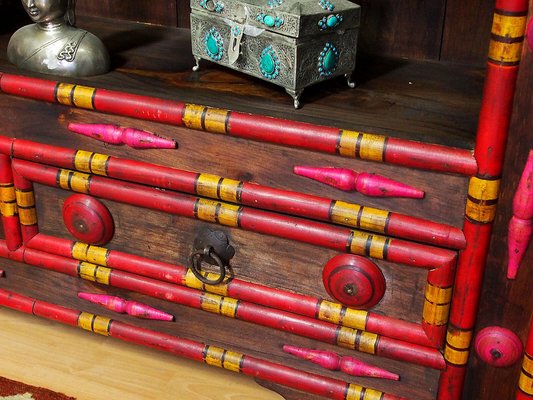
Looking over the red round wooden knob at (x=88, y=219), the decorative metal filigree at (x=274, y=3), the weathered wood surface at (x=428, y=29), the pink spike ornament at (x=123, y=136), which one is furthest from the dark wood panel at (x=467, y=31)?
the red round wooden knob at (x=88, y=219)

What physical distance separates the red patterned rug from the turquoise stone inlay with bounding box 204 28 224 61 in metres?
0.79

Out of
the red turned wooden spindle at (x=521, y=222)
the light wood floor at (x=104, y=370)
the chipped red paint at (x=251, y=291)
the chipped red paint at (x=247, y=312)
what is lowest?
the light wood floor at (x=104, y=370)

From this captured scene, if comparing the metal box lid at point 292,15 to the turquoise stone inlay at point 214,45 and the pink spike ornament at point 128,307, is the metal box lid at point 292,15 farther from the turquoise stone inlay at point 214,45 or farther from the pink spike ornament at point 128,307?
the pink spike ornament at point 128,307

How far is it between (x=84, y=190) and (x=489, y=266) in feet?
2.65

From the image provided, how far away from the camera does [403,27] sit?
168 centimetres

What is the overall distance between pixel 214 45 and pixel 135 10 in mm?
506

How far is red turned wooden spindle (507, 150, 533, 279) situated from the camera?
1.20 metres

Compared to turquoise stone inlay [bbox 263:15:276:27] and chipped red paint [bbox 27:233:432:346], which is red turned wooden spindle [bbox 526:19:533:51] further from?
chipped red paint [bbox 27:233:432:346]

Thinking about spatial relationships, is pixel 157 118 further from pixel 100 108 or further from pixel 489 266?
pixel 489 266

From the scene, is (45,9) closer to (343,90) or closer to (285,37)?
(285,37)

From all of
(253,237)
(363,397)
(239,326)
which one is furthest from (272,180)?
(363,397)

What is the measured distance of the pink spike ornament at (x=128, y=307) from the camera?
1.62 metres

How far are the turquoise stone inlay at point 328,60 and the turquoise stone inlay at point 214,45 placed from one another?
209mm

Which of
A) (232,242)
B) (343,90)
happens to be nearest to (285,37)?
(343,90)
